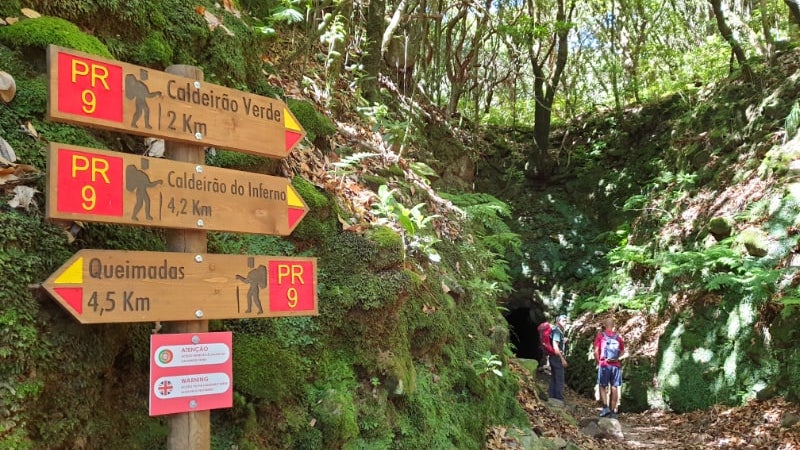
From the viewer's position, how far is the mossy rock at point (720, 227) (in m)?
9.25

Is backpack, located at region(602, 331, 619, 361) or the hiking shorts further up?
backpack, located at region(602, 331, 619, 361)

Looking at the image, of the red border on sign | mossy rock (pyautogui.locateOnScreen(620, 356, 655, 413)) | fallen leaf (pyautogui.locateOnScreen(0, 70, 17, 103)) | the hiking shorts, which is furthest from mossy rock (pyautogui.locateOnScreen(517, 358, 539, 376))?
fallen leaf (pyautogui.locateOnScreen(0, 70, 17, 103))

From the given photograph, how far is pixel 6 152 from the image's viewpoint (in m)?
2.77

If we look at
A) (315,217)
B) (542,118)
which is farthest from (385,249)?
(542,118)

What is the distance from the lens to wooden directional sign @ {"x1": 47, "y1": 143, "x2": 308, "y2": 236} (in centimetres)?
231

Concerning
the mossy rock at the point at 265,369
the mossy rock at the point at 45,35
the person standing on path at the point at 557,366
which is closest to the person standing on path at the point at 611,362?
the person standing on path at the point at 557,366

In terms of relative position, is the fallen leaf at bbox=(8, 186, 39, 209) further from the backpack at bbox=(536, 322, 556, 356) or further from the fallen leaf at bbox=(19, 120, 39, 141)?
the backpack at bbox=(536, 322, 556, 356)

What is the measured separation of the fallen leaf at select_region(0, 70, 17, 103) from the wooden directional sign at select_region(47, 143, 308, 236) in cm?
94

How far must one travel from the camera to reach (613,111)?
1447cm

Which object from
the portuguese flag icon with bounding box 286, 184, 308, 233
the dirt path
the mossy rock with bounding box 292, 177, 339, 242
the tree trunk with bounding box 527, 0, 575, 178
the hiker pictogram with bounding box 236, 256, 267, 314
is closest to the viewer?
the hiker pictogram with bounding box 236, 256, 267, 314

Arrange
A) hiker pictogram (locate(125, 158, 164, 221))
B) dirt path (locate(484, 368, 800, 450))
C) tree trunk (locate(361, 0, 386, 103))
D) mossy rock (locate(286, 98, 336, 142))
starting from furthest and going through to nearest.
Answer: tree trunk (locate(361, 0, 386, 103)) → dirt path (locate(484, 368, 800, 450)) → mossy rock (locate(286, 98, 336, 142)) → hiker pictogram (locate(125, 158, 164, 221))

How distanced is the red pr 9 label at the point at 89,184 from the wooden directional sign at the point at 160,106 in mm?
185

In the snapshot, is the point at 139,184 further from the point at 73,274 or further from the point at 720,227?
the point at 720,227

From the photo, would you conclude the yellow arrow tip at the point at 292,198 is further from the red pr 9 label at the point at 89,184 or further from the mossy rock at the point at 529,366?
the mossy rock at the point at 529,366
